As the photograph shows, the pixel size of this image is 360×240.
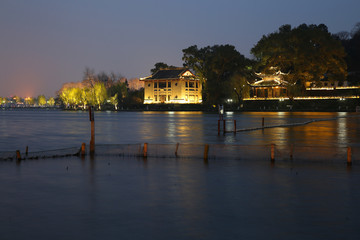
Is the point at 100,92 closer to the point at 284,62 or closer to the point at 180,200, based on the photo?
the point at 284,62

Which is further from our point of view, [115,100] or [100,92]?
[100,92]

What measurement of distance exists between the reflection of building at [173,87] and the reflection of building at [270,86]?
28315 millimetres

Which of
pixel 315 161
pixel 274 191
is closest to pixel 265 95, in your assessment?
pixel 315 161

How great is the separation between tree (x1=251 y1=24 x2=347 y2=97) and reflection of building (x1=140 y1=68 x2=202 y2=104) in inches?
1444

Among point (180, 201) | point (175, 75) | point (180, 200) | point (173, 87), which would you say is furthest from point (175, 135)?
point (175, 75)

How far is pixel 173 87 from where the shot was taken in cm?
14288

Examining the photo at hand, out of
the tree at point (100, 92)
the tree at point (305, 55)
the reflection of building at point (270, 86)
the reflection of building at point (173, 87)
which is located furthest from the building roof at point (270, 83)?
the tree at point (100, 92)

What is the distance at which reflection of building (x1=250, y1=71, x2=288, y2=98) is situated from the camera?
113750 millimetres

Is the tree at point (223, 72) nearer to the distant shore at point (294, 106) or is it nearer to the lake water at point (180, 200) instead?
the distant shore at point (294, 106)

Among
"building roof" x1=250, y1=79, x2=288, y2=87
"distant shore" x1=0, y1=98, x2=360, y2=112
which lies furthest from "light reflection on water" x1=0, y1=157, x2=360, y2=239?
"building roof" x1=250, y1=79, x2=288, y2=87

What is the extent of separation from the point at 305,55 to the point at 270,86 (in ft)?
48.3

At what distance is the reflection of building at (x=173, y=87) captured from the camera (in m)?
142

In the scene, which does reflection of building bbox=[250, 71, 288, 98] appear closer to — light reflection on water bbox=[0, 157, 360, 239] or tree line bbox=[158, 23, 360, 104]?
tree line bbox=[158, 23, 360, 104]

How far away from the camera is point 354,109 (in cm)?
10338
